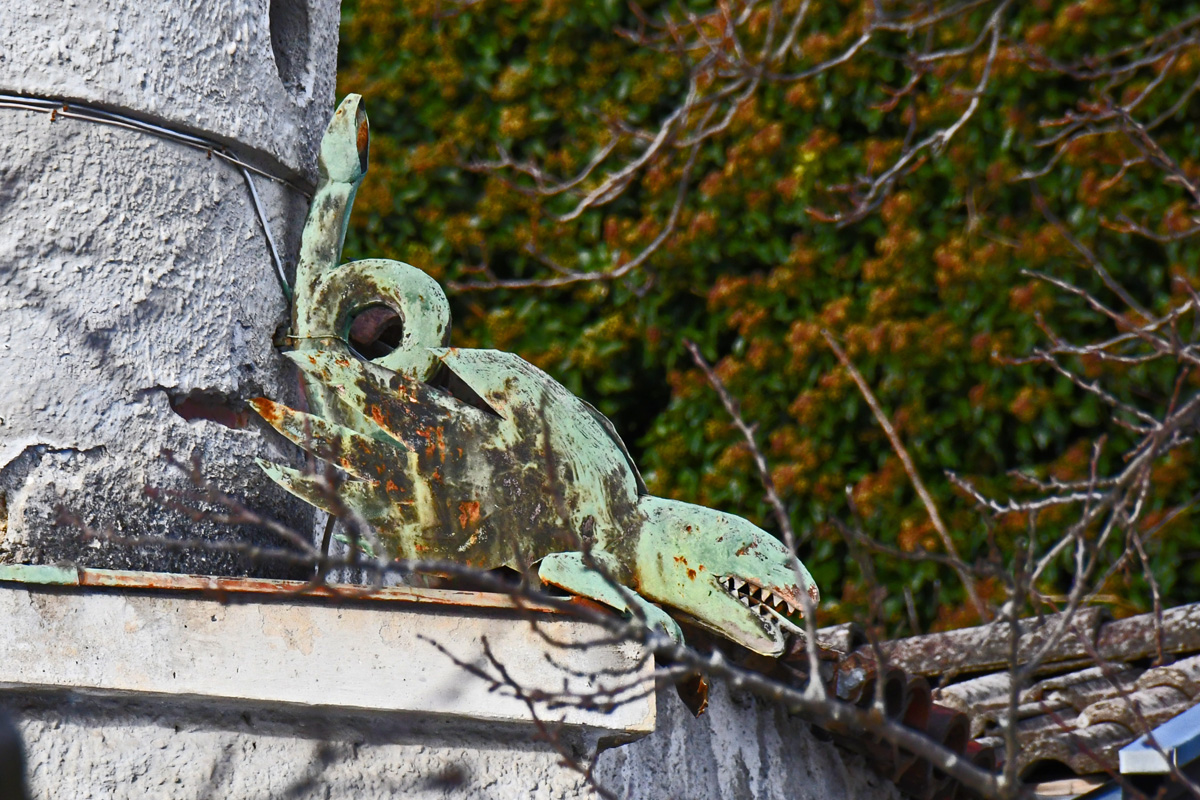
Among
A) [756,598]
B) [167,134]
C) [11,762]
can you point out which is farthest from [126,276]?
[756,598]

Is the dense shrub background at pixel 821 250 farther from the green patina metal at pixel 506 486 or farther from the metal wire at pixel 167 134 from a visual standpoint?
the metal wire at pixel 167 134

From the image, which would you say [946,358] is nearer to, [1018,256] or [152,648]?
[1018,256]

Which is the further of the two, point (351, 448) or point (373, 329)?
point (373, 329)

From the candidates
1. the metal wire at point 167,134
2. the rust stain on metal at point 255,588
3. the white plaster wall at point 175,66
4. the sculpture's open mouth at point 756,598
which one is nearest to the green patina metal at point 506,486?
the sculpture's open mouth at point 756,598

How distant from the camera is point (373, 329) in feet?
7.74

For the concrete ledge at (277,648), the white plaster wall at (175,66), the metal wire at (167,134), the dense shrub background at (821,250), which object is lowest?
the concrete ledge at (277,648)

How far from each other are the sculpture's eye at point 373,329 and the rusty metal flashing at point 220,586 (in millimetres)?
548

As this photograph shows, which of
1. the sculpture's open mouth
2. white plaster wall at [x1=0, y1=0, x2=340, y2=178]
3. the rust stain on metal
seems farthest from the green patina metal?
white plaster wall at [x1=0, y1=0, x2=340, y2=178]

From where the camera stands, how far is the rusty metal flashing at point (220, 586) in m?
1.90

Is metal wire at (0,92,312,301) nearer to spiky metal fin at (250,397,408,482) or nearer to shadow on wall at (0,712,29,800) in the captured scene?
spiky metal fin at (250,397,408,482)

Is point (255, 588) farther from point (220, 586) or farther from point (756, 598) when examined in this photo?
point (756, 598)

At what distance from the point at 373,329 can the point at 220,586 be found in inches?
23.5

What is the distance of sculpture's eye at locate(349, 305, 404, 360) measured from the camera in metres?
2.36

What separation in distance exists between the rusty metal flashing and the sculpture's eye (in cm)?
55
